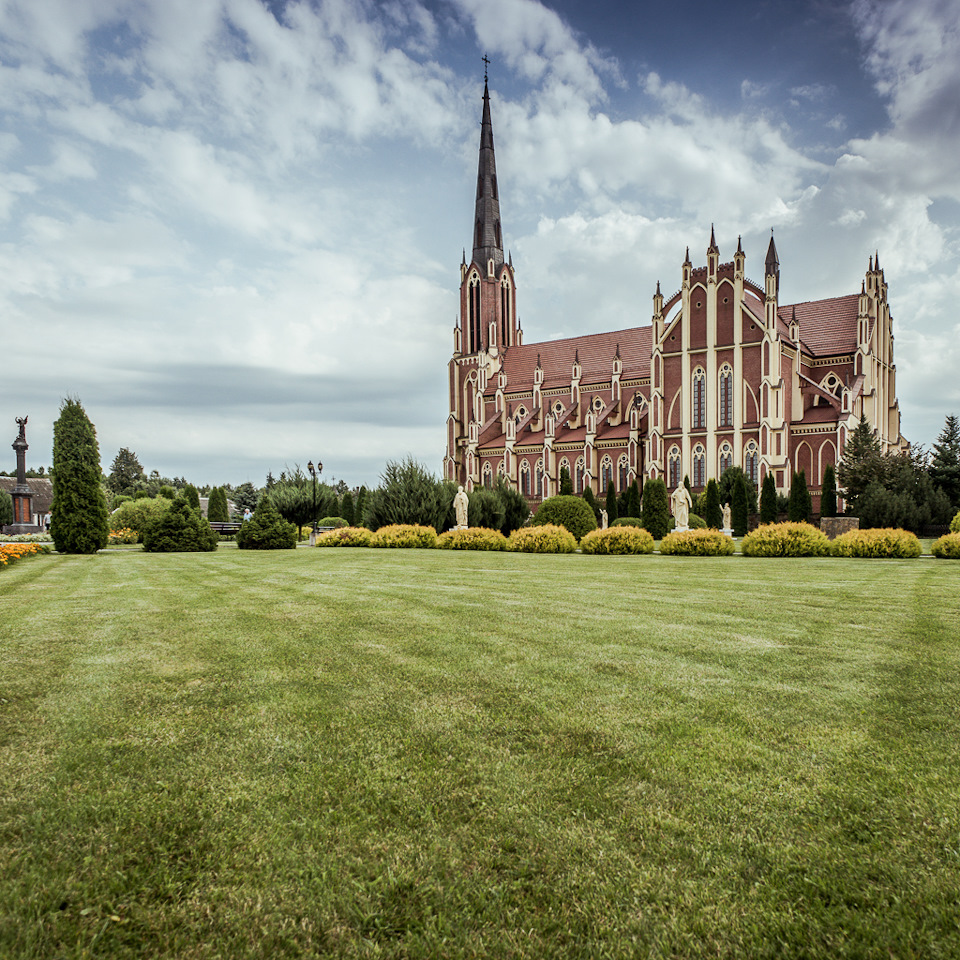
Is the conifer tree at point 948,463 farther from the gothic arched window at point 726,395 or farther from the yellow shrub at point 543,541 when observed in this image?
the yellow shrub at point 543,541

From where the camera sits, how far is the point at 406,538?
72.7 feet

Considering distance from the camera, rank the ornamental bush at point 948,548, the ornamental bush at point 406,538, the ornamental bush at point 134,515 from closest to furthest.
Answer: the ornamental bush at point 948,548 < the ornamental bush at point 406,538 < the ornamental bush at point 134,515

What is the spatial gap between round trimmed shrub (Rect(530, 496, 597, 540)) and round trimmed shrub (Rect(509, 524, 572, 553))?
324cm

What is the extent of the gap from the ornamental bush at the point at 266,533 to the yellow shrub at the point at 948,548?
2031 cm

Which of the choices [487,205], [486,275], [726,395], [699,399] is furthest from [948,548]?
[487,205]

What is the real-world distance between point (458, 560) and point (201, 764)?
1269 cm

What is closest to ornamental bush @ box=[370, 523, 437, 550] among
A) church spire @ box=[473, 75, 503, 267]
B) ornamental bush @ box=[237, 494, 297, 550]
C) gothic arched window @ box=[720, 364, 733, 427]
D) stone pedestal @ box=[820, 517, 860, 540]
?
ornamental bush @ box=[237, 494, 297, 550]

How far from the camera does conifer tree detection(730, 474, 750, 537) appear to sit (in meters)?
37.6

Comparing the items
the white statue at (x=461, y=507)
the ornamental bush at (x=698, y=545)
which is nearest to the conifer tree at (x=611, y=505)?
the white statue at (x=461, y=507)

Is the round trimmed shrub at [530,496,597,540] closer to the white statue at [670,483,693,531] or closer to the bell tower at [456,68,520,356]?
the white statue at [670,483,693,531]

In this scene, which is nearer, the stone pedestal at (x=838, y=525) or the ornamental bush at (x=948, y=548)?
the ornamental bush at (x=948, y=548)

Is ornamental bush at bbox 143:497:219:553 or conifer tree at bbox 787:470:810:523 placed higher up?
conifer tree at bbox 787:470:810:523

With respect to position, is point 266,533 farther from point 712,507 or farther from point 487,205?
point 487,205

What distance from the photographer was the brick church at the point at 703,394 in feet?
136
